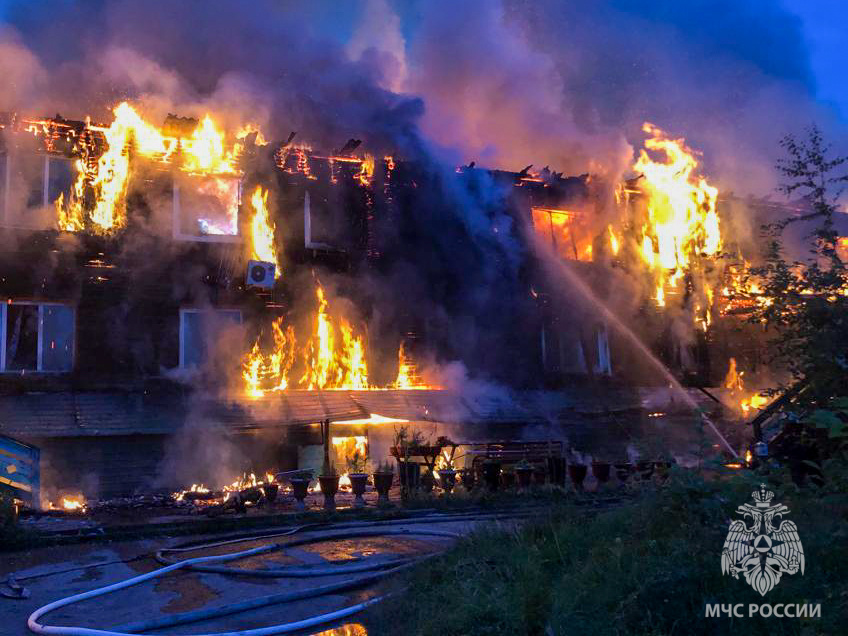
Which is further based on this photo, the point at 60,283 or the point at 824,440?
the point at 60,283

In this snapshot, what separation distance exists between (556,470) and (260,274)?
905cm

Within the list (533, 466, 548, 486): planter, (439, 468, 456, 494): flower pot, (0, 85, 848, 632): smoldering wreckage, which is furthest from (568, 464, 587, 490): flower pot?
(439, 468, 456, 494): flower pot

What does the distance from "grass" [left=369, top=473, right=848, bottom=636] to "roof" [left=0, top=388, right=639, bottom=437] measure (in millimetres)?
10412

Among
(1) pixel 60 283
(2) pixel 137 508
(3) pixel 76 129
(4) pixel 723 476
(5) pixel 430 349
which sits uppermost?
(3) pixel 76 129

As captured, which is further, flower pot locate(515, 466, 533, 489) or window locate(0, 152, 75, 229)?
window locate(0, 152, 75, 229)

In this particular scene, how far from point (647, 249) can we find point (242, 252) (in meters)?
13.8

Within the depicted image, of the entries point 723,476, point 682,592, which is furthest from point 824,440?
point 682,592

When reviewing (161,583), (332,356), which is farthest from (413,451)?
(161,583)

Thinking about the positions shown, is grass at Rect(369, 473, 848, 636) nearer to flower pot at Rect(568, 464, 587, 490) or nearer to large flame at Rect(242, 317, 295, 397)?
flower pot at Rect(568, 464, 587, 490)

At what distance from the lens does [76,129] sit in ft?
55.9

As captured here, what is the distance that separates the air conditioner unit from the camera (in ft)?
58.2

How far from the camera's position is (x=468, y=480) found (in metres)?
15.4

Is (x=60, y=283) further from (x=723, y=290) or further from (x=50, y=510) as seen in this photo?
(x=723, y=290)

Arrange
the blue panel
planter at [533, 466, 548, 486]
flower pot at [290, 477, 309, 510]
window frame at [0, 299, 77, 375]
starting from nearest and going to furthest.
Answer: the blue panel → flower pot at [290, 477, 309, 510] → planter at [533, 466, 548, 486] → window frame at [0, 299, 77, 375]
